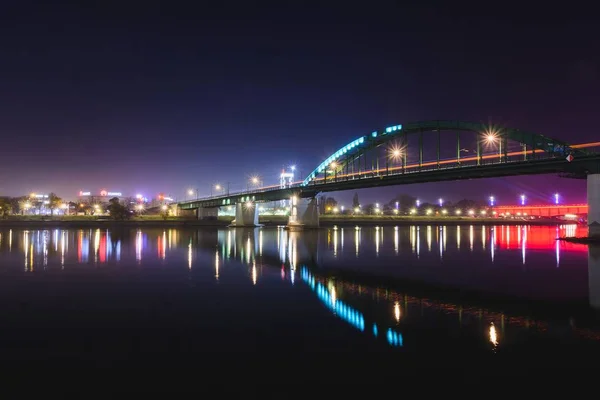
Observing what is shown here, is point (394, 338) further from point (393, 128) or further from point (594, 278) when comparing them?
point (393, 128)

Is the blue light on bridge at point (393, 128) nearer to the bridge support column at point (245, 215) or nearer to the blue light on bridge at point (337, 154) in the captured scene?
the blue light on bridge at point (337, 154)

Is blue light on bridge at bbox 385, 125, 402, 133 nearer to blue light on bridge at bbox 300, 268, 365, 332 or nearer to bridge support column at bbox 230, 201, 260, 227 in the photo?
bridge support column at bbox 230, 201, 260, 227

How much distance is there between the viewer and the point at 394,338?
460 inches

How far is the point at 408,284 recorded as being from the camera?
68.2ft

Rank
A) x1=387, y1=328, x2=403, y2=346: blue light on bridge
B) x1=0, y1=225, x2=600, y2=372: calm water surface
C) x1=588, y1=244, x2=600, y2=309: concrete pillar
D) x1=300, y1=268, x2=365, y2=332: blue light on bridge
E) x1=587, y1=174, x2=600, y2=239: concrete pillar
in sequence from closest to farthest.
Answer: x1=0, y1=225, x2=600, y2=372: calm water surface
x1=387, y1=328, x2=403, y2=346: blue light on bridge
x1=300, y1=268, x2=365, y2=332: blue light on bridge
x1=588, y1=244, x2=600, y2=309: concrete pillar
x1=587, y1=174, x2=600, y2=239: concrete pillar

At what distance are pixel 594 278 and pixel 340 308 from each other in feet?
51.6

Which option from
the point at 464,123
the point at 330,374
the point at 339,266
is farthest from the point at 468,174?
the point at 330,374

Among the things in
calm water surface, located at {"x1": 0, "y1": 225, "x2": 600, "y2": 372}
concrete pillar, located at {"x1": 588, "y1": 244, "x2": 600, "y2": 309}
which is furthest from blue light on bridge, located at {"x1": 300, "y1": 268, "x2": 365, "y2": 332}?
concrete pillar, located at {"x1": 588, "y1": 244, "x2": 600, "y2": 309}

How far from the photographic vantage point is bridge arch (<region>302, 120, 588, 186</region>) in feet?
178

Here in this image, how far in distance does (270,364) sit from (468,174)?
54.4 metres

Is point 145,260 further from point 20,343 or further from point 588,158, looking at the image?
point 588,158

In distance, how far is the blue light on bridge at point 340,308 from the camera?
13.5 metres

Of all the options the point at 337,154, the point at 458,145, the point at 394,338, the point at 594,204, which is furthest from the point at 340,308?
the point at 337,154

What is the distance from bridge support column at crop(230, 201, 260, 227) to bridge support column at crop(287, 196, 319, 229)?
19.0 m
